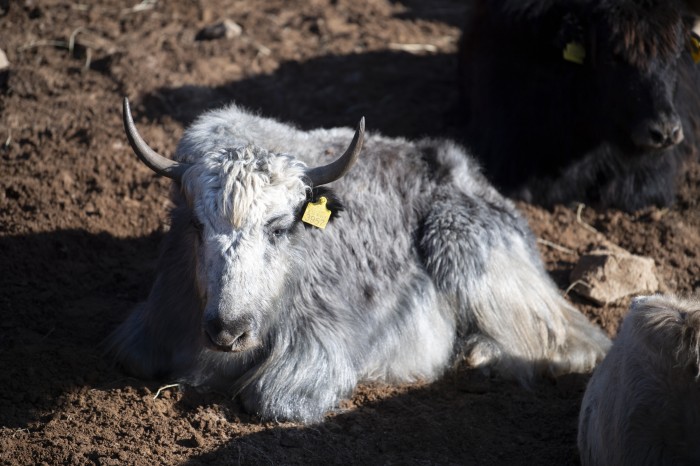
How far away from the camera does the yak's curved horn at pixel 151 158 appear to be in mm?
4867

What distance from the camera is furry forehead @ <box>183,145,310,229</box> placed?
467 cm

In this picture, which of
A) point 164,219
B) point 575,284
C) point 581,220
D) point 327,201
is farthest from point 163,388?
point 581,220

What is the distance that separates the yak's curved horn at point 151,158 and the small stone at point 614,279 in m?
3.11

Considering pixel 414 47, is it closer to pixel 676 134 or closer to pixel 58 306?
pixel 676 134

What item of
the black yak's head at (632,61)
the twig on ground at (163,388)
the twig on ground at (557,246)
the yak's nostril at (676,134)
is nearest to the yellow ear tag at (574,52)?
the black yak's head at (632,61)

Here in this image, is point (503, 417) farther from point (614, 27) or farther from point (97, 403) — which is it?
point (614, 27)

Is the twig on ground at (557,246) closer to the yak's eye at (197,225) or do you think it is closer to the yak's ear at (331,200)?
the yak's ear at (331,200)

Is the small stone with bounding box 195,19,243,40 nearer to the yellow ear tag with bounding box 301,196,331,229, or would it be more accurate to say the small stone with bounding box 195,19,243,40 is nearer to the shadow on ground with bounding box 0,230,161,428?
the shadow on ground with bounding box 0,230,161,428

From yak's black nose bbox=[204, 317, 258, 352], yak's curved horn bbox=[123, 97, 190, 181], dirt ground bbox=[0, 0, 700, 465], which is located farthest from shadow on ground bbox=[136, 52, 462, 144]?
yak's black nose bbox=[204, 317, 258, 352]

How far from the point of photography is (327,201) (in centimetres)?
508

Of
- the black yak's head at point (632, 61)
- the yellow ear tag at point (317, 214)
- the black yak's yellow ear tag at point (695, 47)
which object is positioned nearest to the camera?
the yellow ear tag at point (317, 214)

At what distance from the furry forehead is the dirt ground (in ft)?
3.75

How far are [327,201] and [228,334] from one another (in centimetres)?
103

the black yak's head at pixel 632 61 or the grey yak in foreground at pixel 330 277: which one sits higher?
the black yak's head at pixel 632 61
